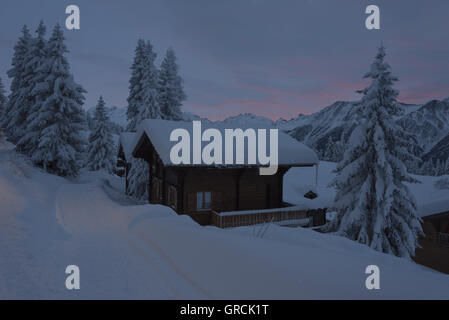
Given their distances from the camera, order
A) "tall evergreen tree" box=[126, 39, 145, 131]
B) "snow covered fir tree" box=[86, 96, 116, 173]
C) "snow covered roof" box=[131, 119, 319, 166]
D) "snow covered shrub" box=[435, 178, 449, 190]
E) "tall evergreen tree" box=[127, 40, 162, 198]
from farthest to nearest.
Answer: "snow covered fir tree" box=[86, 96, 116, 173], "snow covered shrub" box=[435, 178, 449, 190], "tall evergreen tree" box=[126, 39, 145, 131], "tall evergreen tree" box=[127, 40, 162, 198], "snow covered roof" box=[131, 119, 319, 166]

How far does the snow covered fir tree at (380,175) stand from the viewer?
12.2 m

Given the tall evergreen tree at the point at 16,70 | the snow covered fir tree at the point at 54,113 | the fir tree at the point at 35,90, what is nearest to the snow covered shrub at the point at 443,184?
the snow covered fir tree at the point at 54,113

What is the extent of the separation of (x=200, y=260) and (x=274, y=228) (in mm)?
5911

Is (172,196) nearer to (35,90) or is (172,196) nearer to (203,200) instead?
(203,200)

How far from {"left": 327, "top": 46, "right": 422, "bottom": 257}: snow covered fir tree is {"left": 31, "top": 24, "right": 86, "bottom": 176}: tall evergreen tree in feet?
79.3

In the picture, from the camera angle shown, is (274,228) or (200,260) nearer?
(200,260)

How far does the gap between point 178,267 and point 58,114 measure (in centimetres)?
2419

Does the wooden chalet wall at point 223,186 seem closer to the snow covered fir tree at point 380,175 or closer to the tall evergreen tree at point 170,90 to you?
the snow covered fir tree at point 380,175

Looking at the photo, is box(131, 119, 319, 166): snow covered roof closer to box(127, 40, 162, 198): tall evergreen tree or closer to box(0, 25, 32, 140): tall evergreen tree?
box(127, 40, 162, 198): tall evergreen tree

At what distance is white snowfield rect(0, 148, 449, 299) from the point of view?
4363mm

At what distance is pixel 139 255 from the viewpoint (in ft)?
21.6

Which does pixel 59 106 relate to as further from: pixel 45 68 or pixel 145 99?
pixel 145 99

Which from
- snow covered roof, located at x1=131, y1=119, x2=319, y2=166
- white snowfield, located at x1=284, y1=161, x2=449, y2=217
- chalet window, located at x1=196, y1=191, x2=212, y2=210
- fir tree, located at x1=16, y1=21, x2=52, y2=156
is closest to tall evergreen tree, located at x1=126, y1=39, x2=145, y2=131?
fir tree, located at x1=16, y1=21, x2=52, y2=156
